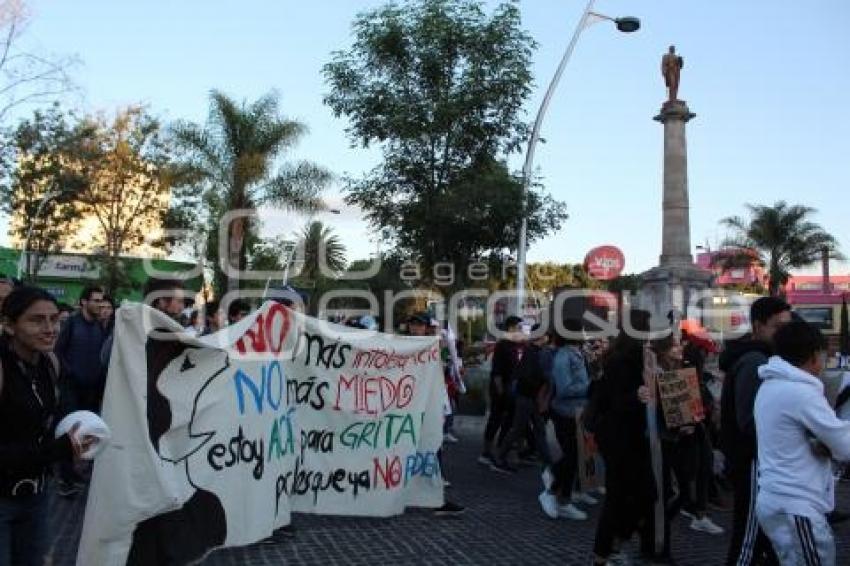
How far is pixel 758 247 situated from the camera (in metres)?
40.0

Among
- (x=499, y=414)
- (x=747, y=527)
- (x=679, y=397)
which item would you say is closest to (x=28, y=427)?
(x=747, y=527)

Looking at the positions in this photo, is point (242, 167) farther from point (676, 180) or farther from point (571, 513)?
point (571, 513)

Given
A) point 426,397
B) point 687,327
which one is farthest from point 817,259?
point 426,397

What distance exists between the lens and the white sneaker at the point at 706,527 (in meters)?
7.05

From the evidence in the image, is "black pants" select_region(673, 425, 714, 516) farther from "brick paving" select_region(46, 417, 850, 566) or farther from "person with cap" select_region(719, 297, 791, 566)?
"person with cap" select_region(719, 297, 791, 566)

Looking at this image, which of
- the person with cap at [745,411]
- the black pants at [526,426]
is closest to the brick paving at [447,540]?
the black pants at [526,426]

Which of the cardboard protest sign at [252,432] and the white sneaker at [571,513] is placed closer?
the cardboard protest sign at [252,432]

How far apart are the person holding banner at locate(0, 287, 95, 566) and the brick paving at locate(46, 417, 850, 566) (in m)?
2.23

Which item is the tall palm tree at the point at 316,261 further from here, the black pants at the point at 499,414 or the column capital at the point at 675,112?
the black pants at the point at 499,414

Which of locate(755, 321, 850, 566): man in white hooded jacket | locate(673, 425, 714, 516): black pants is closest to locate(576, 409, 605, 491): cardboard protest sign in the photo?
locate(673, 425, 714, 516): black pants

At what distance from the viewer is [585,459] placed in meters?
7.58

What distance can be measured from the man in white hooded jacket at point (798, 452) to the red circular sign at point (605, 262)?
47.3 ft

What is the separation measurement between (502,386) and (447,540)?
3803mm

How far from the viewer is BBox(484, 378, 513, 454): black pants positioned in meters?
10.1
